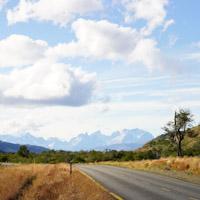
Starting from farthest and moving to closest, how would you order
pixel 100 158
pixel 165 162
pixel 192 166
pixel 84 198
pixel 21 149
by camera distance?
pixel 21 149 < pixel 100 158 < pixel 165 162 < pixel 192 166 < pixel 84 198

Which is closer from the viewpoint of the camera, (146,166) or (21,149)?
(146,166)

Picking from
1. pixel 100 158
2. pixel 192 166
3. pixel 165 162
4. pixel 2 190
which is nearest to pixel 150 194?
pixel 2 190

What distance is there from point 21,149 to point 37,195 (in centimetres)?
13140

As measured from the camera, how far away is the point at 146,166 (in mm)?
59219

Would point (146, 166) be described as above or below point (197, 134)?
below

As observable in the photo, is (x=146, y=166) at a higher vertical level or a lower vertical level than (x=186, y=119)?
lower

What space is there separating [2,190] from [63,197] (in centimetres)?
727

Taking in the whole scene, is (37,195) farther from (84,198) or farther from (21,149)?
(21,149)

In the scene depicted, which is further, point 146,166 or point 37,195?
point 146,166

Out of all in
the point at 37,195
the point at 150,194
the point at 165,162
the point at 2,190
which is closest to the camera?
the point at 37,195

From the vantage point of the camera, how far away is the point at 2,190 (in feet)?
87.1

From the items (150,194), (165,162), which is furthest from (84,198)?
(165,162)

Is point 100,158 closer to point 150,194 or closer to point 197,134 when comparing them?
point 197,134

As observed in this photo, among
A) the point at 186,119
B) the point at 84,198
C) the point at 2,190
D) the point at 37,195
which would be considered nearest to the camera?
the point at 84,198
